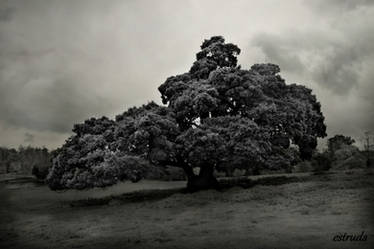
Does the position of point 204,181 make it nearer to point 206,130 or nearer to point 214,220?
point 206,130

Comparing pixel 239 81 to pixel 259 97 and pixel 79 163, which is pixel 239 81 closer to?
pixel 259 97

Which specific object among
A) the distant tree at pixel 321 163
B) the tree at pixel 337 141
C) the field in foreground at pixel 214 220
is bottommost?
the field in foreground at pixel 214 220

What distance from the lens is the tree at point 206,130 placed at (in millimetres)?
28875

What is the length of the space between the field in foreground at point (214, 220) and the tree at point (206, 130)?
102 inches

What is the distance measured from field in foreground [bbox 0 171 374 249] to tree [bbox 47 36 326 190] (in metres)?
2.59

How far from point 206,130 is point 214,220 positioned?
10207 mm

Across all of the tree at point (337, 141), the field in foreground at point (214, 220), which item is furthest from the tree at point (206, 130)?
the tree at point (337, 141)

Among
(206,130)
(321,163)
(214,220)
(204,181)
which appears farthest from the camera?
(321,163)

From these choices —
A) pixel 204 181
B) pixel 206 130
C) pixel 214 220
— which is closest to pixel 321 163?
pixel 204 181

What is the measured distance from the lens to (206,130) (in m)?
28.9

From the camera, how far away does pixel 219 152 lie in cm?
2867

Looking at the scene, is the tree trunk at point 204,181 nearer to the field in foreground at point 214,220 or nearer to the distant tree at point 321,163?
the field in foreground at point 214,220

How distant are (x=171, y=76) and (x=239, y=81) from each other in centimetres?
655

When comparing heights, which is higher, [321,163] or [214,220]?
[321,163]
